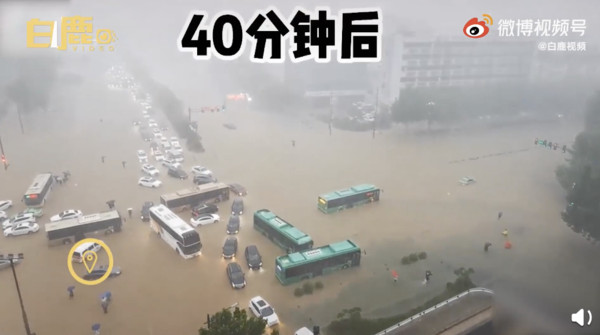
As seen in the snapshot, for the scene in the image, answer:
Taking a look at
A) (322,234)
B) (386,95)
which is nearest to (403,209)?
(322,234)

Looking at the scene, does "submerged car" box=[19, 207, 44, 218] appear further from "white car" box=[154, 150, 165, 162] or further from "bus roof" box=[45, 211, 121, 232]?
"white car" box=[154, 150, 165, 162]

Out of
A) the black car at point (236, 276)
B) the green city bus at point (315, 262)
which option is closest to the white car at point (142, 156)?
the black car at point (236, 276)

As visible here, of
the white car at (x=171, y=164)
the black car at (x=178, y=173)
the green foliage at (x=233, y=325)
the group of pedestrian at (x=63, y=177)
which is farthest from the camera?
the white car at (x=171, y=164)

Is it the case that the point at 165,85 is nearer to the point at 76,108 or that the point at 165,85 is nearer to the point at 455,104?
the point at 76,108

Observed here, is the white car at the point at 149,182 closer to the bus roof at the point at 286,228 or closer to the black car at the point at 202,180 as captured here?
the black car at the point at 202,180

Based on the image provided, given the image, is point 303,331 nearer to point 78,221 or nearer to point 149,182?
point 78,221

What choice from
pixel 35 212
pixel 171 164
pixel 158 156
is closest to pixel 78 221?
pixel 35 212

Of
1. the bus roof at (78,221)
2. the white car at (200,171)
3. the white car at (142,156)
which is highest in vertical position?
the white car at (142,156)
